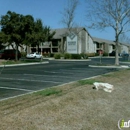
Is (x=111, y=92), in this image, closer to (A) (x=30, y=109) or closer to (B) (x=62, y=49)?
(A) (x=30, y=109)

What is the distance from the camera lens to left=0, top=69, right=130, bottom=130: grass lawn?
4.86 meters

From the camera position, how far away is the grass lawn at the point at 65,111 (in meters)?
4.86

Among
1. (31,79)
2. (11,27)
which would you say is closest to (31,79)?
(31,79)

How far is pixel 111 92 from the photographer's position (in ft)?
28.5

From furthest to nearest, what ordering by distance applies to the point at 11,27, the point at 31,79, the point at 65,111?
the point at 11,27
the point at 31,79
the point at 65,111

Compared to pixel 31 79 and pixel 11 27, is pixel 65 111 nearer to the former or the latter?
pixel 31 79

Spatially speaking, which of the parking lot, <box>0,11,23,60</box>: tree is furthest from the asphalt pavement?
<box>0,11,23,60</box>: tree

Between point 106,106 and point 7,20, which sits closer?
point 106,106

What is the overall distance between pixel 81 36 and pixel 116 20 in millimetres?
43969

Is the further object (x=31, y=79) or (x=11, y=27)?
(x=11, y=27)

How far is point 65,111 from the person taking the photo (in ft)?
19.3

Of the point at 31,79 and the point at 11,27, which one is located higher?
the point at 11,27

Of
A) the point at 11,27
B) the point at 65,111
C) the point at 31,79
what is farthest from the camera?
the point at 11,27

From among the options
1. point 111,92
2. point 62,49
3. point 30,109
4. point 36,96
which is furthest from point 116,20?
point 62,49
